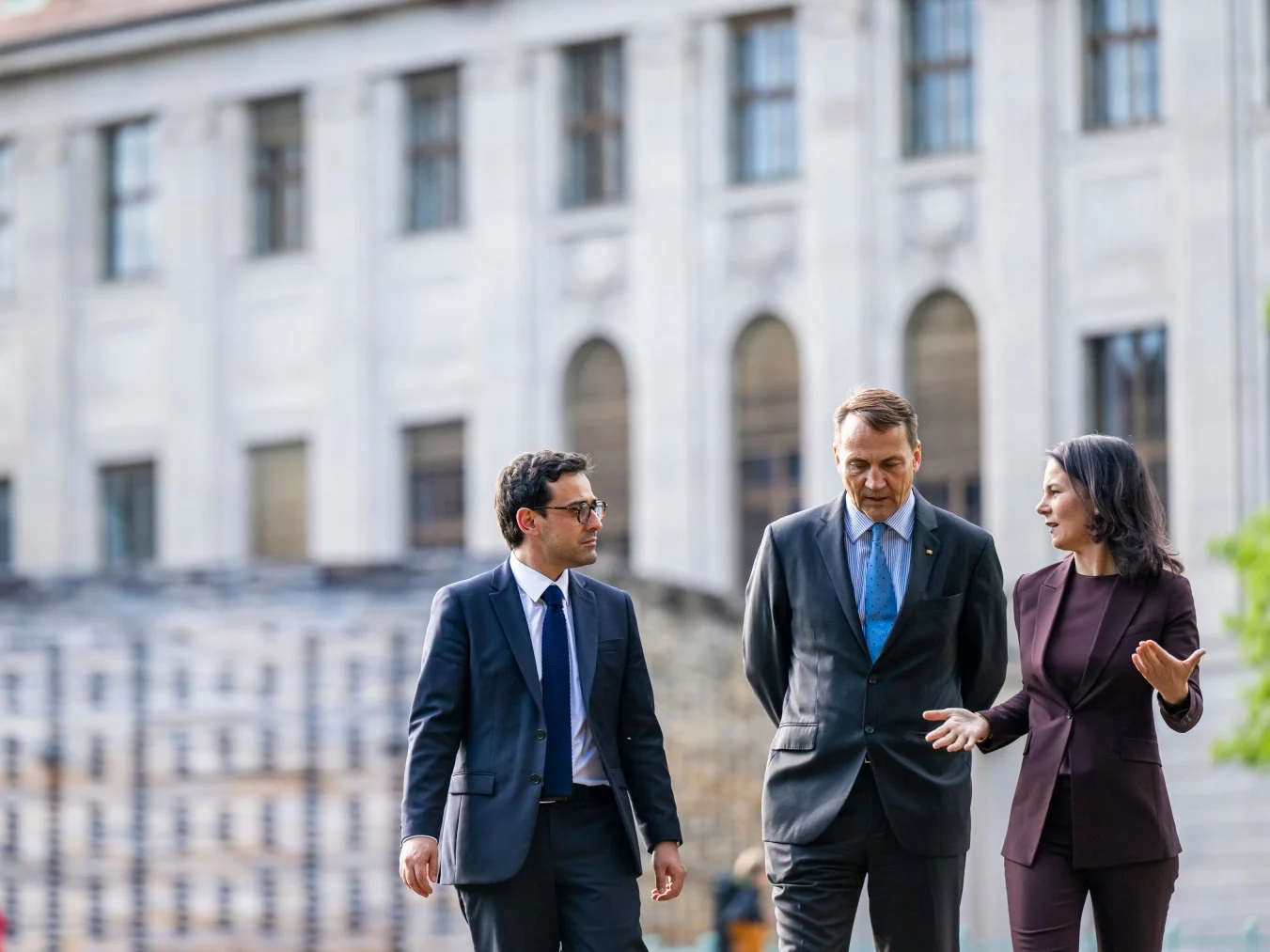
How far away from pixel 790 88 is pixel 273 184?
7290mm

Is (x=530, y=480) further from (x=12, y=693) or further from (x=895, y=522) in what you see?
(x=12, y=693)

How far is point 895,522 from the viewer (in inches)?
321

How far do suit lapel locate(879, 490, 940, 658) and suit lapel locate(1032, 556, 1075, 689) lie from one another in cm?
35

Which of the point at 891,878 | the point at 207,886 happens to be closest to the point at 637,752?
the point at 891,878

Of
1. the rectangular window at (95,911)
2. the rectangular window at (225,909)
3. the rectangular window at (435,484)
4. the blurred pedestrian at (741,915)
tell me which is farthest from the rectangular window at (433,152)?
the blurred pedestrian at (741,915)

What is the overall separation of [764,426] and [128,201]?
31.8 ft

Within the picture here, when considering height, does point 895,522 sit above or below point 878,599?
above

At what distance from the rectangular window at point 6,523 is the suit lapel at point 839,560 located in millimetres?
30735

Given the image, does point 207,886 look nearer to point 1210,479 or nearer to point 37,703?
point 37,703

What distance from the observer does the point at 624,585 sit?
82.8 ft

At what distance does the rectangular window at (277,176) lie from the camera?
36500 millimetres

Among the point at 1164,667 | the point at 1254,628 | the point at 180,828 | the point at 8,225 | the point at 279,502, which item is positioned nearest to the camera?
the point at 1164,667

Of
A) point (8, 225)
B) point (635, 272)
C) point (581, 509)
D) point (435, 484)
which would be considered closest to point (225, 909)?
point (435, 484)

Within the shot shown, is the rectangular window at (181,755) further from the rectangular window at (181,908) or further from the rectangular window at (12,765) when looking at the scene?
the rectangular window at (12,765)
